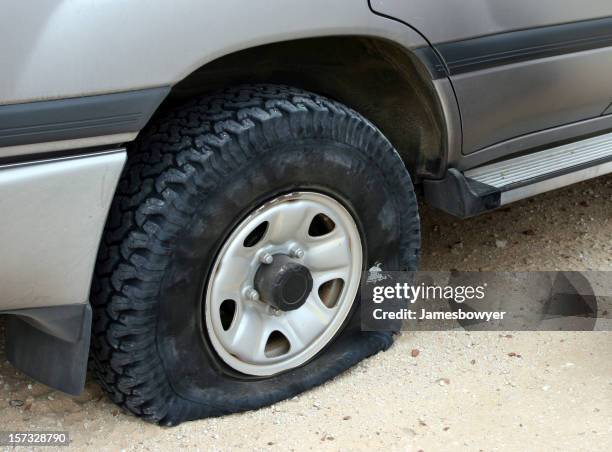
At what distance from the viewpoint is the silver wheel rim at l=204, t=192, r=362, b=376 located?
241 centimetres

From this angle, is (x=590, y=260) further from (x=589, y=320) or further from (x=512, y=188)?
(x=512, y=188)

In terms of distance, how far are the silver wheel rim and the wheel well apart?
1.31ft

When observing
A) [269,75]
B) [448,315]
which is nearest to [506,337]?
[448,315]

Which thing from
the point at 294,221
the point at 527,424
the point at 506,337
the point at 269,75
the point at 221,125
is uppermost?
the point at 269,75

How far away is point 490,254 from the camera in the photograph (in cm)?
359

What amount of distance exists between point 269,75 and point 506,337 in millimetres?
1232

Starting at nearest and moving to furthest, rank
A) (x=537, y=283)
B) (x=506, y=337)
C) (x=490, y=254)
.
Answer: (x=506, y=337)
(x=537, y=283)
(x=490, y=254)

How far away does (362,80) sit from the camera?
2.77 metres

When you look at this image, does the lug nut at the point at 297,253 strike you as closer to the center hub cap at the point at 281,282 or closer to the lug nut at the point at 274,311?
the center hub cap at the point at 281,282

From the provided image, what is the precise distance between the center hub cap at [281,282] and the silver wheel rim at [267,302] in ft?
0.06

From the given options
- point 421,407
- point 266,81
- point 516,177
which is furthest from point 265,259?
point 516,177

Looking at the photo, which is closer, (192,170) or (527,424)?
(192,170)

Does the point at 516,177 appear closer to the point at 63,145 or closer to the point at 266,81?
the point at 266,81

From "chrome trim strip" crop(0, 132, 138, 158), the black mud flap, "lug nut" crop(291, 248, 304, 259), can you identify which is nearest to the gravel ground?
the black mud flap
